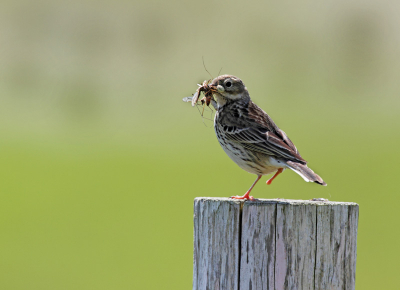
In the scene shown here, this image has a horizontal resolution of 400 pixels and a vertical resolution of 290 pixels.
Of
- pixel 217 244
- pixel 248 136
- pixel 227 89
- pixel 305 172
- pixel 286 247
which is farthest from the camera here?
pixel 227 89

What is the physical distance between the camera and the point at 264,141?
6.97 m

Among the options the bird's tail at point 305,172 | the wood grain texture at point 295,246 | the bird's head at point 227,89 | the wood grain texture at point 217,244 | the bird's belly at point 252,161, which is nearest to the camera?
the wood grain texture at point 295,246

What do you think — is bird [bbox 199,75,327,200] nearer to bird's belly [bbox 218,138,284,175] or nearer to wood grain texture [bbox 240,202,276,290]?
bird's belly [bbox 218,138,284,175]

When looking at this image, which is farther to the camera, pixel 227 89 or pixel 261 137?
pixel 227 89

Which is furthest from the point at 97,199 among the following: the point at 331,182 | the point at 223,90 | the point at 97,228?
the point at 223,90

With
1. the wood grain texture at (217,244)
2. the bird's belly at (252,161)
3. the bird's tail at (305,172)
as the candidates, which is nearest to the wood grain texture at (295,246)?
the wood grain texture at (217,244)

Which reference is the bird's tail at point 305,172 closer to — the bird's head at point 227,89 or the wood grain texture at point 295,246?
the wood grain texture at point 295,246

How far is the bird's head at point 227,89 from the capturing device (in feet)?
25.8

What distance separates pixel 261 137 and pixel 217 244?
8.49 feet

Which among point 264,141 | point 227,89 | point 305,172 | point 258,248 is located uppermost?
point 227,89

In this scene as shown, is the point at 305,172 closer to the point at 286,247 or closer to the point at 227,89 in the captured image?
the point at 286,247

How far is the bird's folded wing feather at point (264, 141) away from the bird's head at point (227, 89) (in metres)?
0.65

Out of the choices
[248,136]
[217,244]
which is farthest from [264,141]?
[217,244]

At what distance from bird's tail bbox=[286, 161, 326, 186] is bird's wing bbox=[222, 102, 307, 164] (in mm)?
135
